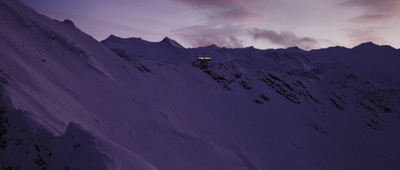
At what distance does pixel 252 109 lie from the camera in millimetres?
36281

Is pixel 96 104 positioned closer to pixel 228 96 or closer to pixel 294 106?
A: pixel 228 96

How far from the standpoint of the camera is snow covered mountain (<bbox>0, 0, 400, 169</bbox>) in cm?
782

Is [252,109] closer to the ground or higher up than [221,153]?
higher up

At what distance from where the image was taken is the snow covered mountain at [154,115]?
7.82 metres

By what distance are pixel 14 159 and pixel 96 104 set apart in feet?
39.0

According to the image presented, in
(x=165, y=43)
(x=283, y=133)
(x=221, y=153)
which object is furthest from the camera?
(x=165, y=43)

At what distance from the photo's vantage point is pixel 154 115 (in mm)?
22438

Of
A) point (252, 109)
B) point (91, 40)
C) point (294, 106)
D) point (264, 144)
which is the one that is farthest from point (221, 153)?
point (294, 106)

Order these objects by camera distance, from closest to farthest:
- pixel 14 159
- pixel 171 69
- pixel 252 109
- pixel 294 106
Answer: pixel 14 159, pixel 252 109, pixel 171 69, pixel 294 106

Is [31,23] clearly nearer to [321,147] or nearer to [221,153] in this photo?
[221,153]

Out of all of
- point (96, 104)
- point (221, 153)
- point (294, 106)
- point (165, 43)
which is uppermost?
point (165, 43)

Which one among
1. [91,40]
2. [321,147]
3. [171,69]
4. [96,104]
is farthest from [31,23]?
[321,147]

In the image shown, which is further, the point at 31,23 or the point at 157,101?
the point at 157,101

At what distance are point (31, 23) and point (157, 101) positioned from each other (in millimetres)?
13229
